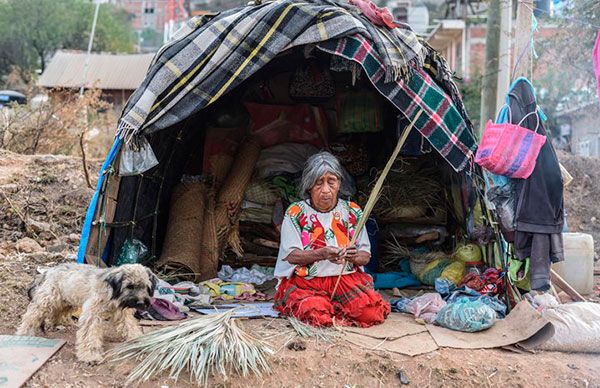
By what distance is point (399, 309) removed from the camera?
5.11 metres

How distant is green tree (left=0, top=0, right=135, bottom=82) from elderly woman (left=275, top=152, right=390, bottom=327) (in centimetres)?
2513

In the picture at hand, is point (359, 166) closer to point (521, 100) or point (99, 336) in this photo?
point (521, 100)

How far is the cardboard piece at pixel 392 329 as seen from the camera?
4.35m

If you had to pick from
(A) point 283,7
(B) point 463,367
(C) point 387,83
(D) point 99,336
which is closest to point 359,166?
(C) point 387,83

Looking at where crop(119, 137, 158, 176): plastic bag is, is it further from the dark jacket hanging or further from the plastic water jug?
the plastic water jug

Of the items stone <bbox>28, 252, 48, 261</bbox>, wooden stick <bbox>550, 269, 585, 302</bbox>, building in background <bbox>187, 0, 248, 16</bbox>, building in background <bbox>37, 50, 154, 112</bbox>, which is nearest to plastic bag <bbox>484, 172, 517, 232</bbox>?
wooden stick <bbox>550, 269, 585, 302</bbox>

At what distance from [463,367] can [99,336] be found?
2.27m

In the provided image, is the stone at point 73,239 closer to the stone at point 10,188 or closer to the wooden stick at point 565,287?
the stone at point 10,188

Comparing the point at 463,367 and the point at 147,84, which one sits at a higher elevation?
the point at 147,84

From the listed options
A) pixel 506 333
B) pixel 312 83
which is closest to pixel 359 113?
pixel 312 83

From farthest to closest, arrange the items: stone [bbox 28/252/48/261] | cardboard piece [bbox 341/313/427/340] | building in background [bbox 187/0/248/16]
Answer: building in background [bbox 187/0/248/16]
stone [bbox 28/252/48/261]
cardboard piece [bbox 341/313/427/340]

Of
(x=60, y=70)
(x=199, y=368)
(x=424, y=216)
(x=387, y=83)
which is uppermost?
(x=60, y=70)

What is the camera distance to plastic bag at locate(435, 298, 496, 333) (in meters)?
4.45

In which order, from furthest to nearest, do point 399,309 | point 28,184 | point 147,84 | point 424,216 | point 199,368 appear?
point 28,184, point 424,216, point 399,309, point 147,84, point 199,368
